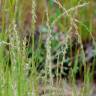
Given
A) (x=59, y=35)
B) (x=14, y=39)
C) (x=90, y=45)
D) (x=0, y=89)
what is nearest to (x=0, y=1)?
(x=14, y=39)

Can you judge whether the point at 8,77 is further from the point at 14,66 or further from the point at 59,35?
the point at 59,35

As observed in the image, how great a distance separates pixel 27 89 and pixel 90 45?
2.11 metres

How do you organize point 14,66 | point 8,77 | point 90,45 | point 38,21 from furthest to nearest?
point 38,21 < point 90,45 < point 8,77 < point 14,66

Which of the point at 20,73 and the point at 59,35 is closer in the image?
the point at 20,73

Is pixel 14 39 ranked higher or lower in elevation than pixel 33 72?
higher

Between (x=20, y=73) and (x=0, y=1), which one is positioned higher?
(x=0, y=1)

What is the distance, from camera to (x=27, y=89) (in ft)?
6.18

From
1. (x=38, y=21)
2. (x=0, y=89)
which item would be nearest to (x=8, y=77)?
(x=0, y=89)

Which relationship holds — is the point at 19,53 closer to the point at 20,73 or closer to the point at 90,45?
the point at 20,73

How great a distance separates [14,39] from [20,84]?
18cm

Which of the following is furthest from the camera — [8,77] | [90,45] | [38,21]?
[38,21]

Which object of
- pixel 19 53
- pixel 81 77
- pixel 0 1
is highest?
pixel 0 1

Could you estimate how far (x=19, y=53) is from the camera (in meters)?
1.77

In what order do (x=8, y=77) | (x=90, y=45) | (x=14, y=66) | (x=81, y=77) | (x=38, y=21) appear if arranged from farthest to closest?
(x=38, y=21) < (x=90, y=45) < (x=81, y=77) < (x=8, y=77) < (x=14, y=66)
